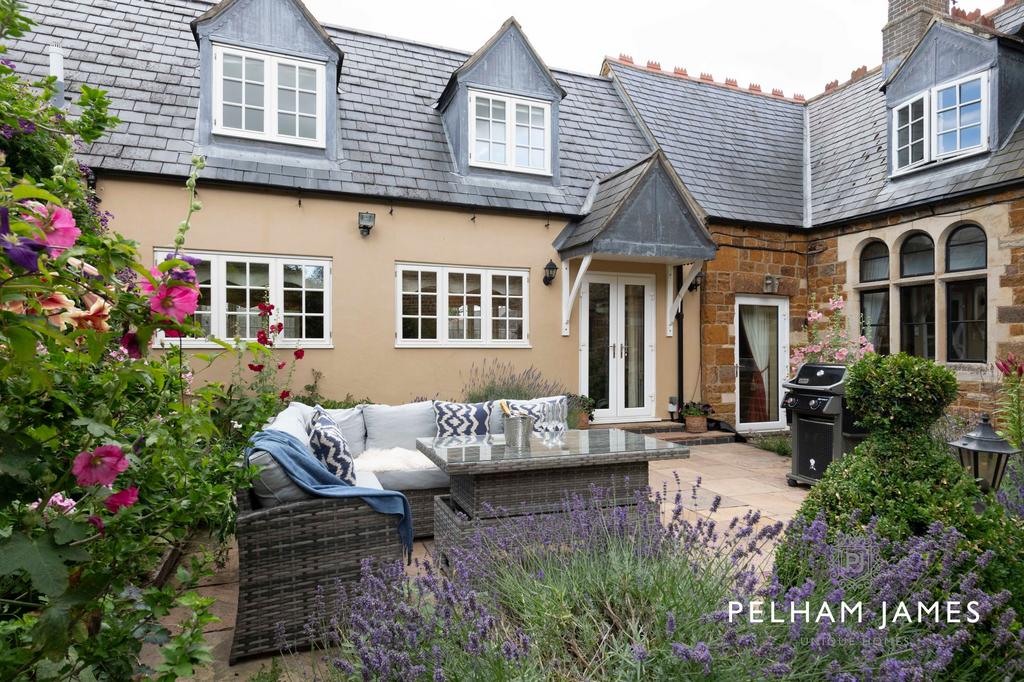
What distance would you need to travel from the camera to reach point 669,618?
1531 mm

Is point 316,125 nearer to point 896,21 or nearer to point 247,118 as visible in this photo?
point 247,118

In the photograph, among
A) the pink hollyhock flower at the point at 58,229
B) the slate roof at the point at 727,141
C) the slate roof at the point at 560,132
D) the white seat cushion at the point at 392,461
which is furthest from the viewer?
the slate roof at the point at 727,141

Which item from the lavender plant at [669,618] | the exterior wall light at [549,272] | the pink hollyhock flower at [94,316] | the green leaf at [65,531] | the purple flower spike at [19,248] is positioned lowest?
the lavender plant at [669,618]

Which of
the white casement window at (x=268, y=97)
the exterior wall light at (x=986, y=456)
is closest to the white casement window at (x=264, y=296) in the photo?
the white casement window at (x=268, y=97)

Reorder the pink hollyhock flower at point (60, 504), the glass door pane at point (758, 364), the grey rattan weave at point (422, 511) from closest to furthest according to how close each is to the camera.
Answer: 1. the pink hollyhock flower at point (60, 504)
2. the grey rattan weave at point (422, 511)
3. the glass door pane at point (758, 364)

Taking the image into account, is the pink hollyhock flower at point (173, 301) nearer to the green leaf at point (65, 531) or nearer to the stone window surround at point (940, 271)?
the green leaf at point (65, 531)

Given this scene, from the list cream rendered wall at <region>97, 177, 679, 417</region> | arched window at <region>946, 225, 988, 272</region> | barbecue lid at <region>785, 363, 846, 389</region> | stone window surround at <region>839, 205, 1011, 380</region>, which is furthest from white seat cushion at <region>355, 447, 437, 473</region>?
arched window at <region>946, 225, 988, 272</region>

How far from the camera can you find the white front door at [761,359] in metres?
9.76

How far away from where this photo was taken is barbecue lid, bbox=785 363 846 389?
616 centimetres

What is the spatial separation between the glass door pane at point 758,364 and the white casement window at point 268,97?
722cm

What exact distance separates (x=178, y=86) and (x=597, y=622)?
27.5 feet

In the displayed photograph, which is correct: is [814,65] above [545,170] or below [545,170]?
above

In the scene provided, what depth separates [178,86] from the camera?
298 inches

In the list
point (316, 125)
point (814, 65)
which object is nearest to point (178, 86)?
point (316, 125)
